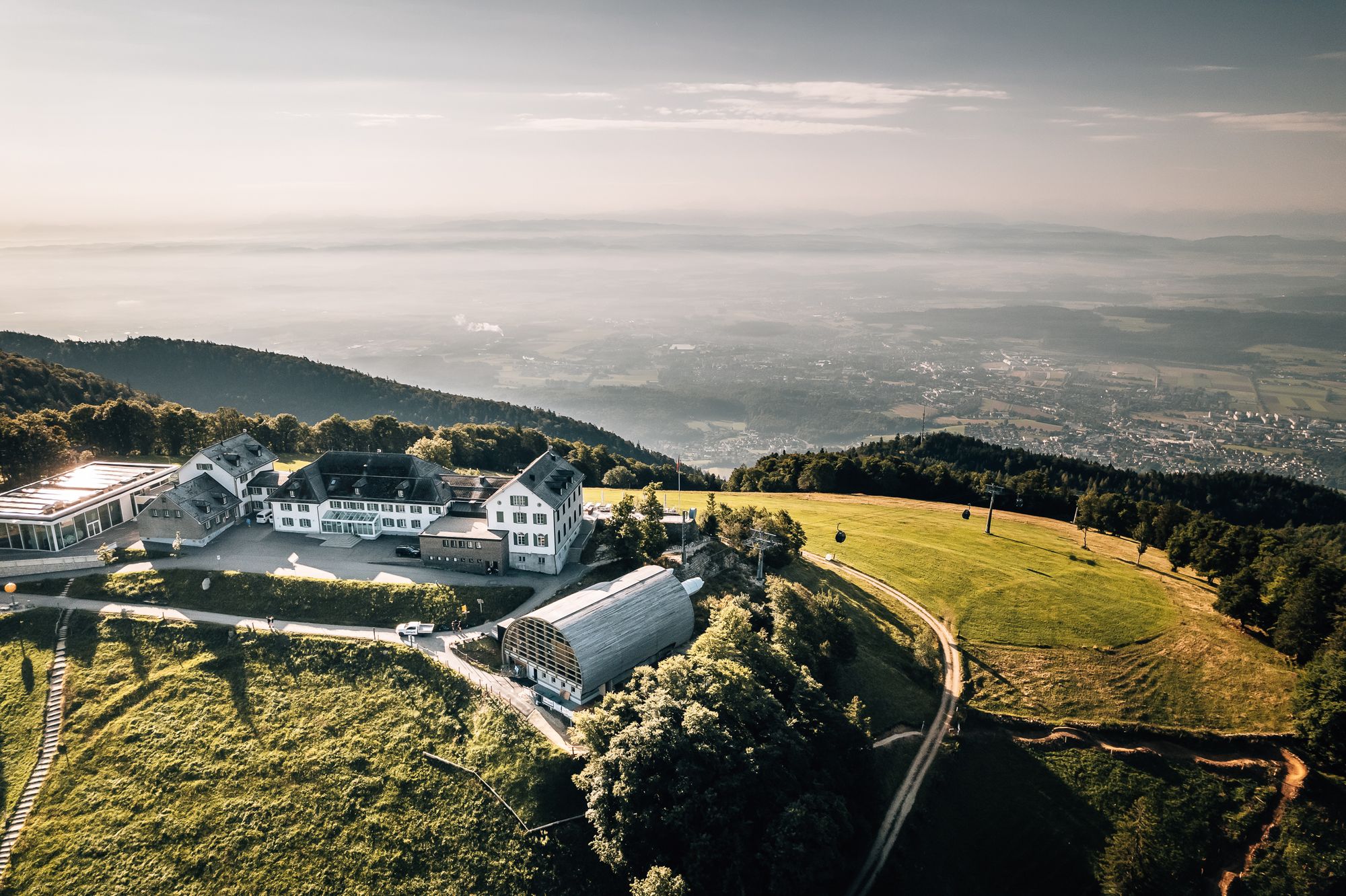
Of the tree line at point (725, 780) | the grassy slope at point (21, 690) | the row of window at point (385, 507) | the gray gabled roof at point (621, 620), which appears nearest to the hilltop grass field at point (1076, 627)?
the tree line at point (725, 780)

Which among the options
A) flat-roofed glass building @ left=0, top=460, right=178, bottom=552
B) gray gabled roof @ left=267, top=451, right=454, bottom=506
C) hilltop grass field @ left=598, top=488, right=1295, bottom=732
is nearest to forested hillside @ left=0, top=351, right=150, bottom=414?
flat-roofed glass building @ left=0, top=460, right=178, bottom=552

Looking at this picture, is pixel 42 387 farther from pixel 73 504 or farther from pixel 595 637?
pixel 595 637

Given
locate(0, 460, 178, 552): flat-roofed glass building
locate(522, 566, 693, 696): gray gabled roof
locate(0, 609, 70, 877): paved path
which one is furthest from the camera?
locate(0, 460, 178, 552): flat-roofed glass building

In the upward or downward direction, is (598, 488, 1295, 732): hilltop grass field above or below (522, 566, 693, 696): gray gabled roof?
below

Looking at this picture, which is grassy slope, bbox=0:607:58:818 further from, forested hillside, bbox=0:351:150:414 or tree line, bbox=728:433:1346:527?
tree line, bbox=728:433:1346:527

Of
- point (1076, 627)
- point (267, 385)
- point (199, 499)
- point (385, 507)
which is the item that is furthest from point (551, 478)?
point (267, 385)

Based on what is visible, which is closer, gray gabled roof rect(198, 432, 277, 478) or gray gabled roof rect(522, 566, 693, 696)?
gray gabled roof rect(522, 566, 693, 696)
